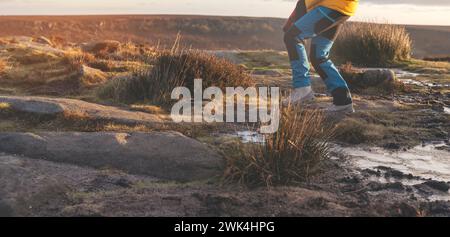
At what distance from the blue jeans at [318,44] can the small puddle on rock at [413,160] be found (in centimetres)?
155

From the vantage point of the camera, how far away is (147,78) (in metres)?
8.58

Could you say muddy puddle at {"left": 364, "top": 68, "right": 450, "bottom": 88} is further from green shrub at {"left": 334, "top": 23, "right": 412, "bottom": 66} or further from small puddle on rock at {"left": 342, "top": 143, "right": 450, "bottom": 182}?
small puddle on rock at {"left": 342, "top": 143, "right": 450, "bottom": 182}

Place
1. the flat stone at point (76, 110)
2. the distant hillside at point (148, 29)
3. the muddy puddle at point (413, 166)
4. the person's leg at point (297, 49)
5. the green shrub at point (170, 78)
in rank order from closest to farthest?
the muddy puddle at point (413, 166) < the flat stone at point (76, 110) < the person's leg at point (297, 49) < the green shrub at point (170, 78) < the distant hillside at point (148, 29)

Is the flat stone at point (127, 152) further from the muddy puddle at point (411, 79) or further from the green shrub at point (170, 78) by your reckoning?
the muddy puddle at point (411, 79)

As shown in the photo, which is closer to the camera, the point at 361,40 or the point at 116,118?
the point at 116,118

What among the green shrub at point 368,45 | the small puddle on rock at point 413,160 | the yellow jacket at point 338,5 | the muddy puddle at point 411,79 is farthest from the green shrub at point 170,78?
the green shrub at point 368,45

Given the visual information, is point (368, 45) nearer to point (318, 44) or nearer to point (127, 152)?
point (318, 44)

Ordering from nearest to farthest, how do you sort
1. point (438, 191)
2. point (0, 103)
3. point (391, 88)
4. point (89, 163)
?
point (438, 191), point (89, 163), point (0, 103), point (391, 88)

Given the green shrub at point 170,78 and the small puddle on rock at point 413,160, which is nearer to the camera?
the small puddle on rock at point 413,160

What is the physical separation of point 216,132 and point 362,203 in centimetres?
259

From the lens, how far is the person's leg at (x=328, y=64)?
7453mm

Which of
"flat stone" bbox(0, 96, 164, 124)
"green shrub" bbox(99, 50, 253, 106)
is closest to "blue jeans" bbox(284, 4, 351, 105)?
"green shrub" bbox(99, 50, 253, 106)

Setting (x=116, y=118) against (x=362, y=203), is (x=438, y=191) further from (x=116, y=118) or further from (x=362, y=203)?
(x=116, y=118)

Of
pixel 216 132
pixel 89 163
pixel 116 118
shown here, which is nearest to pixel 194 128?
pixel 216 132
